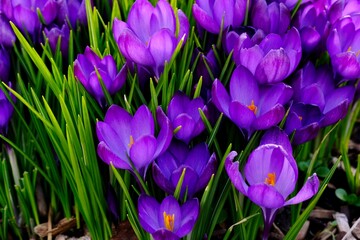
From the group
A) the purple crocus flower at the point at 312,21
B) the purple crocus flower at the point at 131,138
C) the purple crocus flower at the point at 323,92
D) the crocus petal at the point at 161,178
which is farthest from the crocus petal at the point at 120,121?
the purple crocus flower at the point at 312,21

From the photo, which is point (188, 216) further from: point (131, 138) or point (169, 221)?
point (131, 138)

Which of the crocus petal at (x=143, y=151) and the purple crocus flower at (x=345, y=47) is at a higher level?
the purple crocus flower at (x=345, y=47)

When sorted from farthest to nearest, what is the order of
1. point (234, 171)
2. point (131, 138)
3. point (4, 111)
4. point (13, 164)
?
point (13, 164) < point (4, 111) < point (131, 138) < point (234, 171)

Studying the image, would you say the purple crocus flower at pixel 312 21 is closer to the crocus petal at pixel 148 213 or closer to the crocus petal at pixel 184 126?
the crocus petal at pixel 184 126

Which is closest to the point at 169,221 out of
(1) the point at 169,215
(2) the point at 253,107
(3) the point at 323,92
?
(1) the point at 169,215

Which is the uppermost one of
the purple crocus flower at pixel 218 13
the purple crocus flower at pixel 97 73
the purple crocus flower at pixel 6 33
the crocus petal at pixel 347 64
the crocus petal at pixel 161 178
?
the purple crocus flower at pixel 218 13

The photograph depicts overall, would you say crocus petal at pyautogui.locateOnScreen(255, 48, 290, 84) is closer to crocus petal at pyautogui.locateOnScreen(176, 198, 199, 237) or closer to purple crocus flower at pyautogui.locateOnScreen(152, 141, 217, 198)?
purple crocus flower at pyautogui.locateOnScreen(152, 141, 217, 198)

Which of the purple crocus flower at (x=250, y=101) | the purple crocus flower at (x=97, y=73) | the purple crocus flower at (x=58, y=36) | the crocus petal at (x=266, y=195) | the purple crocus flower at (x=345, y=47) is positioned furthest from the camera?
the purple crocus flower at (x=58, y=36)
